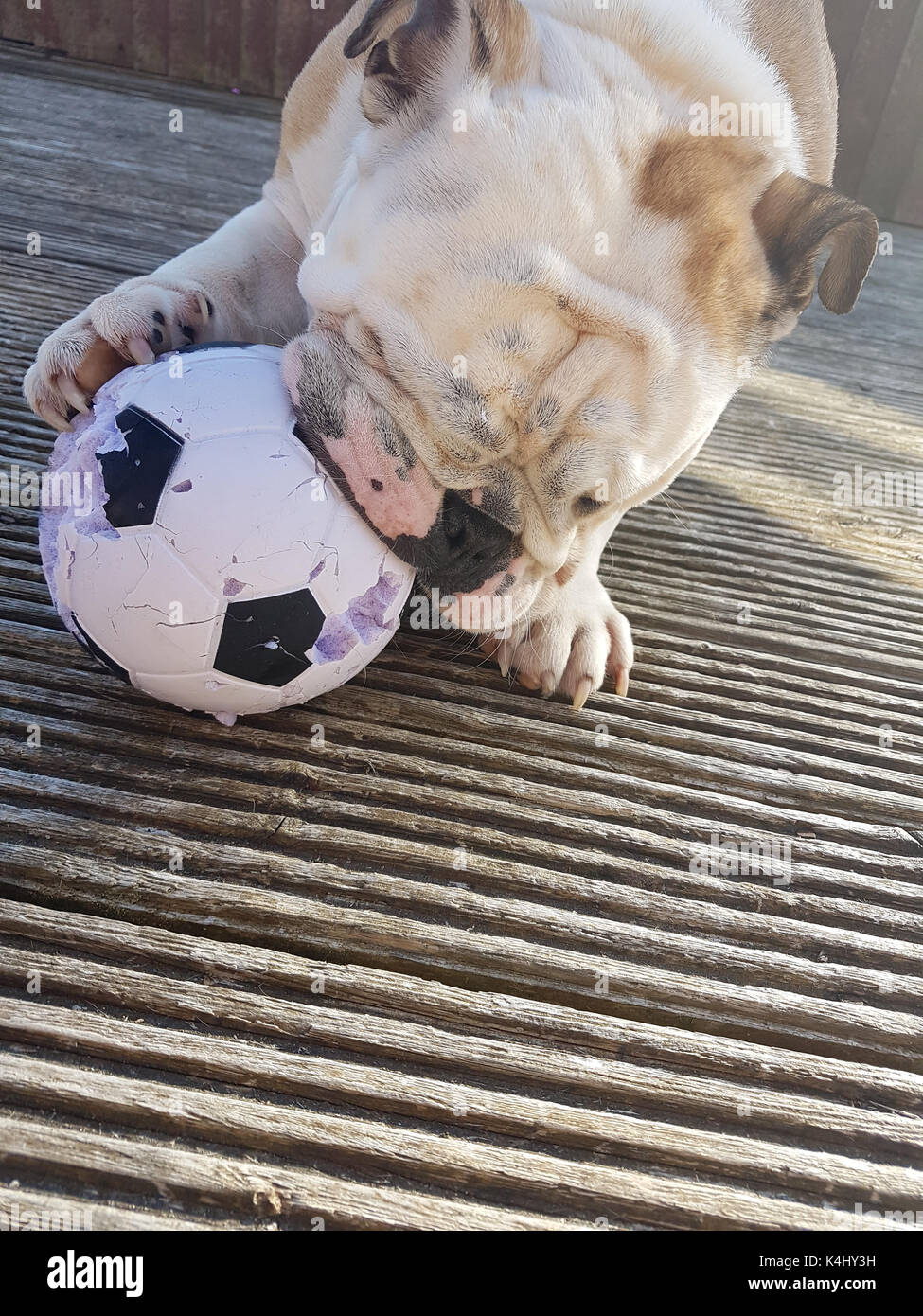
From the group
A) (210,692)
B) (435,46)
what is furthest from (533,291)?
(210,692)

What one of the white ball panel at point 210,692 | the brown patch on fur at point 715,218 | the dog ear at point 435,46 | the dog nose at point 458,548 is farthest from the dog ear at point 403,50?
the white ball panel at point 210,692

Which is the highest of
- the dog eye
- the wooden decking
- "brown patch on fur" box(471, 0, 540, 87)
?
"brown patch on fur" box(471, 0, 540, 87)

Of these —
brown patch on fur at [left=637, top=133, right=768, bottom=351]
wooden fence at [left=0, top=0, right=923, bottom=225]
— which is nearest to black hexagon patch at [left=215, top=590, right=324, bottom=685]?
brown patch on fur at [left=637, top=133, right=768, bottom=351]

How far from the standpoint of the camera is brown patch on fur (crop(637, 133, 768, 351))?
6.34 ft

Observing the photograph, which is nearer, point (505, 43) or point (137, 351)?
point (505, 43)

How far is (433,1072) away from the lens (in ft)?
4.33

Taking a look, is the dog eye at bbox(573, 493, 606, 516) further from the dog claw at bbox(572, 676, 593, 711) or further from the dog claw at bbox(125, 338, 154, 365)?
the dog claw at bbox(125, 338, 154, 365)

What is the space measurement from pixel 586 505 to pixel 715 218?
63 cm

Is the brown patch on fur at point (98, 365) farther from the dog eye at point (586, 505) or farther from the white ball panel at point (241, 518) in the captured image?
the dog eye at point (586, 505)

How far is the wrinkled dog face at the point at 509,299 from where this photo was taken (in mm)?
1733

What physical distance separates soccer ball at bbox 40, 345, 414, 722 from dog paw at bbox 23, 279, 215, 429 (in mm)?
352

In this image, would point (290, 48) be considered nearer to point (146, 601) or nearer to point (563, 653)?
point (563, 653)

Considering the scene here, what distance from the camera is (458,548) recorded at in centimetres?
185

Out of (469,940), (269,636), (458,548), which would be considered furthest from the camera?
(458,548)
